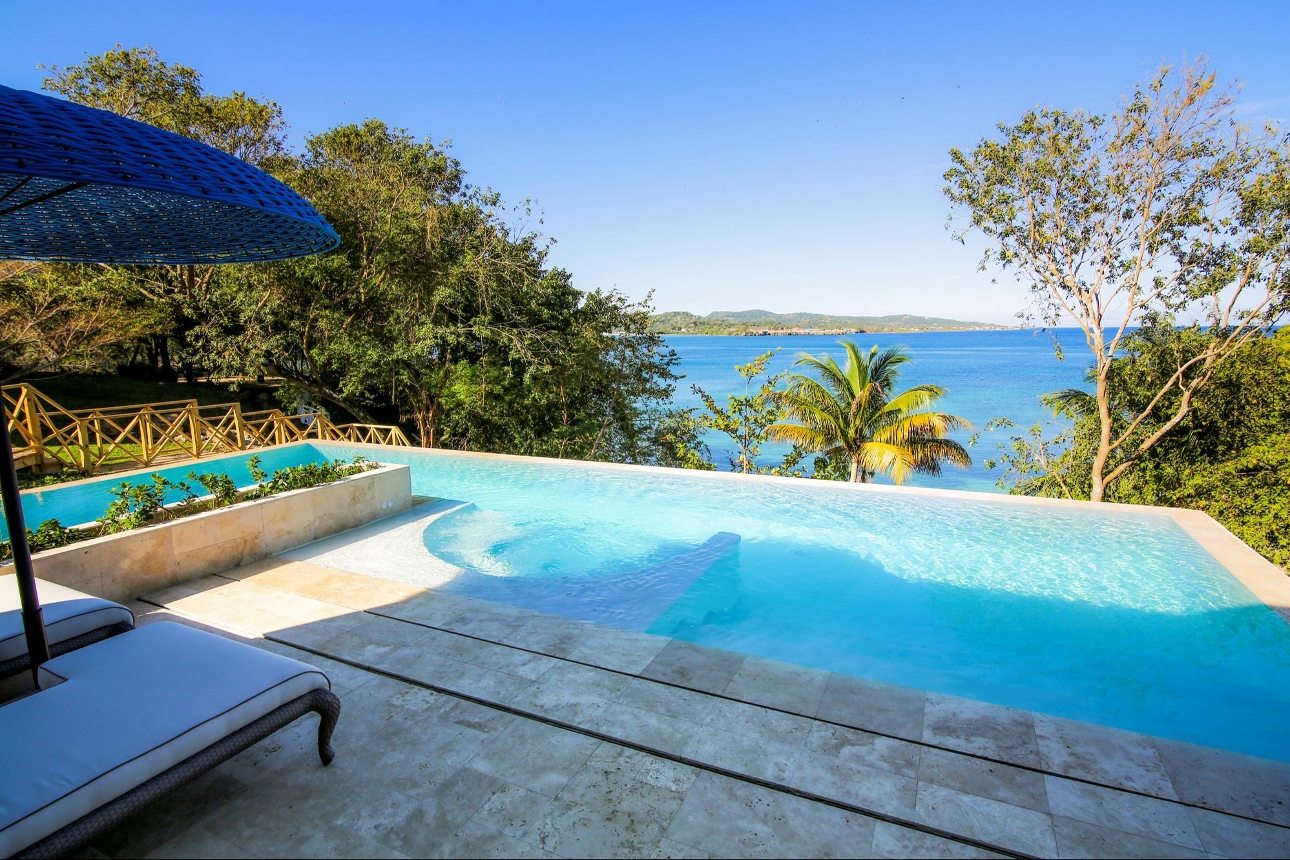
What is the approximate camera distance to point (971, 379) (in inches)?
2030

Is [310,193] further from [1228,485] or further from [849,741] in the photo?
[1228,485]

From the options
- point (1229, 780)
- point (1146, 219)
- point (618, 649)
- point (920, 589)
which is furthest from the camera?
point (1146, 219)

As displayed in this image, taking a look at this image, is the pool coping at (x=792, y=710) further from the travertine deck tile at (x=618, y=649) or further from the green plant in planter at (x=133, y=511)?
the green plant in planter at (x=133, y=511)

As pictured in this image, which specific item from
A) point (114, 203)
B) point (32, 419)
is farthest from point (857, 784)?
point (32, 419)

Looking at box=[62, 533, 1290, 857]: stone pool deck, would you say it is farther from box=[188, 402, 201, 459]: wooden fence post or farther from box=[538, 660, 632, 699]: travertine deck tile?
box=[188, 402, 201, 459]: wooden fence post

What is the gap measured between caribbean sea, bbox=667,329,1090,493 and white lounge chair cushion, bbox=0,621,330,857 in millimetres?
13715

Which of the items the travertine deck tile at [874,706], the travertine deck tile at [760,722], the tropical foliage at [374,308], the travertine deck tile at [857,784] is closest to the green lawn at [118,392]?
the tropical foliage at [374,308]

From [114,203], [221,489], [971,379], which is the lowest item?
[971,379]

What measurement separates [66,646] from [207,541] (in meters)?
2.21

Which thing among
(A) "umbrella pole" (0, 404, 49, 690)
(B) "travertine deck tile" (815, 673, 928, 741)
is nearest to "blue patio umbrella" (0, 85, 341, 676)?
(A) "umbrella pole" (0, 404, 49, 690)

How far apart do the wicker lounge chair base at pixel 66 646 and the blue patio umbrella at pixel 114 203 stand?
0.90 ft

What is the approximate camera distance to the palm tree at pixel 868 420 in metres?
12.3

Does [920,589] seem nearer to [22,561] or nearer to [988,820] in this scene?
[988,820]

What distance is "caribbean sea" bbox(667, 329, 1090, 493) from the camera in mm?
30953
